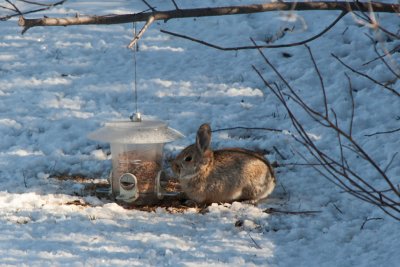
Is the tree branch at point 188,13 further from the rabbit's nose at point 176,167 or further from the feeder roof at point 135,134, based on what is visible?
the rabbit's nose at point 176,167

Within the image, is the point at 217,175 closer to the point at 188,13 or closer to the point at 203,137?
the point at 203,137

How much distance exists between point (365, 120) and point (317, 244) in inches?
102

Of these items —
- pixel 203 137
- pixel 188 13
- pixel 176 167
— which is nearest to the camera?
pixel 188 13

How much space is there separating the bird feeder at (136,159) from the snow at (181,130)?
0.67ft

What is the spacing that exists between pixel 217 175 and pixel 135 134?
2.47ft

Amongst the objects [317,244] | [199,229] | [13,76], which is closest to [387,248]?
[317,244]

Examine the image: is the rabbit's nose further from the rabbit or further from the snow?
the snow

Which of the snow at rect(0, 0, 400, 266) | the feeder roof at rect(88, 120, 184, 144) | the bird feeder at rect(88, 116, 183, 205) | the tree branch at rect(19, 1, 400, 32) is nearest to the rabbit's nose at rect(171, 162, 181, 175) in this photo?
the bird feeder at rect(88, 116, 183, 205)

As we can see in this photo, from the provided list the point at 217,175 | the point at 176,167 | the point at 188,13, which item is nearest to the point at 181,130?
the point at 176,167

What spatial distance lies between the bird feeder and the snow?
20 cm

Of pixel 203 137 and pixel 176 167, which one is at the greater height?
pixel 203 137

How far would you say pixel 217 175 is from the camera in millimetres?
5684

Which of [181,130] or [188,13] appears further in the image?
[181,130]

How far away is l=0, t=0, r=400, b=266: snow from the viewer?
4836mm
